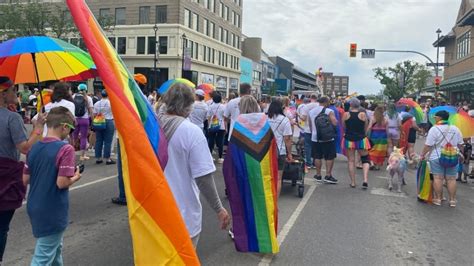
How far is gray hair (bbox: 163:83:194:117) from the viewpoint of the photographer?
11.0 feet

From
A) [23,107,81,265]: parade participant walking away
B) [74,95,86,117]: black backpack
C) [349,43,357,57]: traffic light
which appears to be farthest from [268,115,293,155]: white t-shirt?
[349,43,357,57]: traffic light

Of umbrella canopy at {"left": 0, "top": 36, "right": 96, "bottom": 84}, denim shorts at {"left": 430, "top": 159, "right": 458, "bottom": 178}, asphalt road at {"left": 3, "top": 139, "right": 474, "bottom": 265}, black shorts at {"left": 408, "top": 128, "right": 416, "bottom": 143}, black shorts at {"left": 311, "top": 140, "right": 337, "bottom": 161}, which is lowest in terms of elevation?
asphalt road at {"left": 3, "top": 139, "right": 474, "bottom": 265}

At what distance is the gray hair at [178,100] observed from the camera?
11.0 ft

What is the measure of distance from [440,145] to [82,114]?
26.0ft

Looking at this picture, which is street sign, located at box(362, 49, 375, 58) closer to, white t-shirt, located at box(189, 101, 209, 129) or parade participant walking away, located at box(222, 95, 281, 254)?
white t-shirt, located at box(189, 101, 209, 129)

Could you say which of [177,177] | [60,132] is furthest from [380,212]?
[60,132]

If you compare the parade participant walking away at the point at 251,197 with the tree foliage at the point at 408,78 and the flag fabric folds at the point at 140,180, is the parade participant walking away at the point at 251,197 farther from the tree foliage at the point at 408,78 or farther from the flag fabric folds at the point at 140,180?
the tree foliage at the point at 408,78

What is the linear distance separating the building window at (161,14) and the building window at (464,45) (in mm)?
31030

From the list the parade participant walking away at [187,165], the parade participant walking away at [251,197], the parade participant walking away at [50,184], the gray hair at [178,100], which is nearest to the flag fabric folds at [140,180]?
the parade participant walking away at [187,165]

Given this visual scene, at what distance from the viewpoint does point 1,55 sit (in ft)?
16.4

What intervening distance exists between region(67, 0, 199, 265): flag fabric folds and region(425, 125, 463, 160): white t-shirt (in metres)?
6.36

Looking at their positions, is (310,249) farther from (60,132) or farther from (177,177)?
(60,132)

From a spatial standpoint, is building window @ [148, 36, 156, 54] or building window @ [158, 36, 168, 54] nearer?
building window @ [158, 36, 168, 54]

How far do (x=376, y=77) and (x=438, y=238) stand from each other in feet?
240
